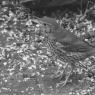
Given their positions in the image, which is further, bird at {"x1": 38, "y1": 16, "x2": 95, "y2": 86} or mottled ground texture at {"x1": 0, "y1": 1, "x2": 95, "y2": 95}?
mottled ground texture at {"x1": 0, "y1": 1, "x2": 95, "y2": 95}

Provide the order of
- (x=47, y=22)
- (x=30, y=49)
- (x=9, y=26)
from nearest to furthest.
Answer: (x=47, y=22)
(x=30, y=49)
(x=9, y=26)

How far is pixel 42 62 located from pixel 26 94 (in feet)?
2.40

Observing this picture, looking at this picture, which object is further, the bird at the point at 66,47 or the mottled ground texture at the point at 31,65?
the mottled ground texture at the point at 31,65

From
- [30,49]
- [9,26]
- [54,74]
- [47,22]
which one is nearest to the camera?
[47,22]

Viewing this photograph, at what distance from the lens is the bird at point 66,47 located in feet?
16.6

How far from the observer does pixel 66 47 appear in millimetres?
5082

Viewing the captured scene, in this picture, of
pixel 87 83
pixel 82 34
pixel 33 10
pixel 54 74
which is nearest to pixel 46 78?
pixel 54 74

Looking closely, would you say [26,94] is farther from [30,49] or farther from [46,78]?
[30,49]

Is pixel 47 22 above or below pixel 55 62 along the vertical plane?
above

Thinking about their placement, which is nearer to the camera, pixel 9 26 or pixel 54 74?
pixel 54 74

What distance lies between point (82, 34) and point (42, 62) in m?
1.02

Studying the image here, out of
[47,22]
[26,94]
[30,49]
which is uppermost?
[47,22]

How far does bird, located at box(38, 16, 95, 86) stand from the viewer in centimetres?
507

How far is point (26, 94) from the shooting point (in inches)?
202
